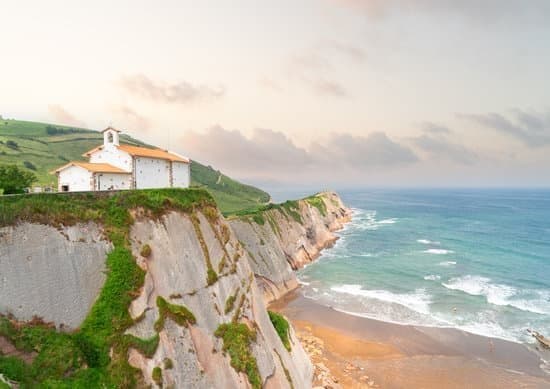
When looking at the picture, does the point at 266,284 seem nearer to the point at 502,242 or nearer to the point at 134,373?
the point at 134,373

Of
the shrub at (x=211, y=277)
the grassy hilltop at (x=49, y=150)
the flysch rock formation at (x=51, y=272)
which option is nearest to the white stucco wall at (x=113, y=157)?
the flysch rock formation at (x=51, y=272)

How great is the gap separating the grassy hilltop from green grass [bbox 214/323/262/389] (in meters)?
57.7

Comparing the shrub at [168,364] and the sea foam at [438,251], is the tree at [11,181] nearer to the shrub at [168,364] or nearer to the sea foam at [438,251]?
the shrub at [168,364]

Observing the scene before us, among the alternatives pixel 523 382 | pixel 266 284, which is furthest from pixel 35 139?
pixel 523 382

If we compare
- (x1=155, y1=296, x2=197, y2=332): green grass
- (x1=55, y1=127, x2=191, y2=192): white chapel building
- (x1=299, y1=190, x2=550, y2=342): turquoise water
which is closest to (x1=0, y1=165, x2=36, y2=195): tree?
(x1=55, y1=127, x2=191, y2=192): white chapel building

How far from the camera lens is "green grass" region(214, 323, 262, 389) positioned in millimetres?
20797

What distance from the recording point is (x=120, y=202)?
826 inches

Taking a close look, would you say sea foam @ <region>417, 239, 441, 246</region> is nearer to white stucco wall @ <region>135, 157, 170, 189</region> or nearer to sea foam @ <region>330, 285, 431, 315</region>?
sea foam @ <region>330, 285, 431, 315</region>

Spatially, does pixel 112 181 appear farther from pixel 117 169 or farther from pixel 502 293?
pixel 502 293

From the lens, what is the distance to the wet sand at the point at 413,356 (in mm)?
28812

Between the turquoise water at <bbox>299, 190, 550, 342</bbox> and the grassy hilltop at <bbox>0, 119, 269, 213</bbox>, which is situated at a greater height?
the grassy hilltop at <bbox>0, 119, 269, 213</bbox>

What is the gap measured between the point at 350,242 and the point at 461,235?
33.7 metres

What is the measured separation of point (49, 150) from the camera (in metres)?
108

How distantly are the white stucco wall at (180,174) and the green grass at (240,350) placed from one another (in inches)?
675
